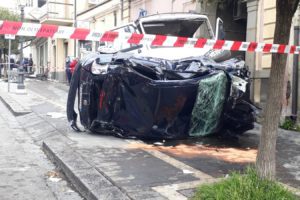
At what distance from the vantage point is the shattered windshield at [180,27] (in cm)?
1111

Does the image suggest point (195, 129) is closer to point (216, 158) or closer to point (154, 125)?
point (154, 125)

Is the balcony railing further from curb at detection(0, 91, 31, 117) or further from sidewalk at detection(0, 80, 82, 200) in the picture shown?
sidewalk at detection(0, 80, 82, 200)

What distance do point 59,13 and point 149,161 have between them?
2595 cm

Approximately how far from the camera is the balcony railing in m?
A: 30.5

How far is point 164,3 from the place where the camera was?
17.7 metres

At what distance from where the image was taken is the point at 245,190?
4.20m

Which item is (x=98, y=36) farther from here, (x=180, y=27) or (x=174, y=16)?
(x=180, y=27)

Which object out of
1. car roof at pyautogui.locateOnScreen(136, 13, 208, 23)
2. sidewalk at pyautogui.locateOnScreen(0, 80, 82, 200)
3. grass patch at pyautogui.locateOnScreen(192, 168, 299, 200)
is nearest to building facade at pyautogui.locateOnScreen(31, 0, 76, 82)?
car roof at pyautogui.locateOnScreen(136, 13, 208, 23)

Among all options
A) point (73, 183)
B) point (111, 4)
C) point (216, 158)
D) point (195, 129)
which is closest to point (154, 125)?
point (195, 129)

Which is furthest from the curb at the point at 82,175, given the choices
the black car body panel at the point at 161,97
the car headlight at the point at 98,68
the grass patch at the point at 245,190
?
the car headlight at the point at 98,68

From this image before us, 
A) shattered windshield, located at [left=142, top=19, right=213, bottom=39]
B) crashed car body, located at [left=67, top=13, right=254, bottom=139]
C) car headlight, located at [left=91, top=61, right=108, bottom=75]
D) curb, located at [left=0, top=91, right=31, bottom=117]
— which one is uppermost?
shattered windshield, located at [left=142, top=19, right=213, bottom=39]

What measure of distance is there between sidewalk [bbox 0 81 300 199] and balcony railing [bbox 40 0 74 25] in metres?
22.0

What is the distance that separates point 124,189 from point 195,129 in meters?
3.57

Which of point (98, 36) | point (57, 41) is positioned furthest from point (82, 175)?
point (57, 41)
